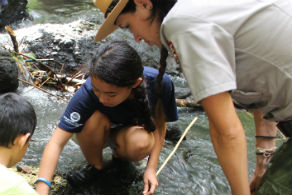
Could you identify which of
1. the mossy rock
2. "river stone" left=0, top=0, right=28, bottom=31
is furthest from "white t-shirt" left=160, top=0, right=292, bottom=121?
"river stone" left=0, top=0, right=28, bottom=31

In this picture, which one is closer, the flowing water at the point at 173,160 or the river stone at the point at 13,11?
the flowing water at the point at 173,160

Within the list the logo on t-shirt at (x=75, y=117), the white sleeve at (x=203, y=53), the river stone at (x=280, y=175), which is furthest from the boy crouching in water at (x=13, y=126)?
the river stone at (x=280, y=175)

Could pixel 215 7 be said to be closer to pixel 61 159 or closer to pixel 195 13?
pixel 195 13

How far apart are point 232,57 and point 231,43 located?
0.05 m

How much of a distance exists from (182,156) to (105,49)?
1.21 m

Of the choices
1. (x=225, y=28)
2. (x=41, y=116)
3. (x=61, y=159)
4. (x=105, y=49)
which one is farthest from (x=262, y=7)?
(x=41, y=116)

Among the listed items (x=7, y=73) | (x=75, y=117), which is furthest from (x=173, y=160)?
(x=7, y=73)

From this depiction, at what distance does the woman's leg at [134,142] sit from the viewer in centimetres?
202

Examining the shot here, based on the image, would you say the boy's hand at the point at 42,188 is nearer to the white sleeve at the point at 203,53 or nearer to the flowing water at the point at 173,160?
the flowing water at the point at 173,160

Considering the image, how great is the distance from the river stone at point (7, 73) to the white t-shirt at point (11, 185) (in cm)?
222

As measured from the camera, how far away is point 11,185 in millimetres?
1250

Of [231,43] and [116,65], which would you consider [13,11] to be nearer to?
[116,65]

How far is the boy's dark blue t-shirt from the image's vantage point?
74.6 inches

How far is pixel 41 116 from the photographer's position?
3.08m
